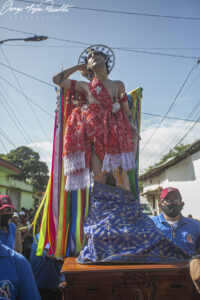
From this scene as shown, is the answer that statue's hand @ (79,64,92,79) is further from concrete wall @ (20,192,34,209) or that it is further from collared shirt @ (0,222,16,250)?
concrete wall @ (20,192,34,209)

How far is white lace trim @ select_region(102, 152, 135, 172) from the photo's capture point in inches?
87.7

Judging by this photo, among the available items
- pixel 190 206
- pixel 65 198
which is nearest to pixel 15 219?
pixel 65 198

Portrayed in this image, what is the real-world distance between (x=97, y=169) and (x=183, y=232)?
0.96 meters

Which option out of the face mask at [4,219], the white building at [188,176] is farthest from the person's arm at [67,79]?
the white building at [188,176]

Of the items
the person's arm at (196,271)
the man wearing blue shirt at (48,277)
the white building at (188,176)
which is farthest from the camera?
the white building at (188,176)

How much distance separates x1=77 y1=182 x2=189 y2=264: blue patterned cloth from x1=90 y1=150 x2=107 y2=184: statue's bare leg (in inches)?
9.5

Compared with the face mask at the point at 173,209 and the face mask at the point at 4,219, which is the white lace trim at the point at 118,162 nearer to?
the face mask at the point at 173,209

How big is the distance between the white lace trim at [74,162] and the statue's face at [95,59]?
852mm

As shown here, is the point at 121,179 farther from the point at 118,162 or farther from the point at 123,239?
the point at 123,239

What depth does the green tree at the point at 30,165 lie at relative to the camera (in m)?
29.0

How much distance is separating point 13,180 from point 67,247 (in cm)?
1380

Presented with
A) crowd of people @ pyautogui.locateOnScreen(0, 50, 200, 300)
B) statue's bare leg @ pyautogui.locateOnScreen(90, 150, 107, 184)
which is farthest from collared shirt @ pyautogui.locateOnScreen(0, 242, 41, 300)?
statue's bare leg @ pyautogui.locateOnScreen(90, 150, 107, 184)

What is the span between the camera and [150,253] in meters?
1.77

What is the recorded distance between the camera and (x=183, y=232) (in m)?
2.40
